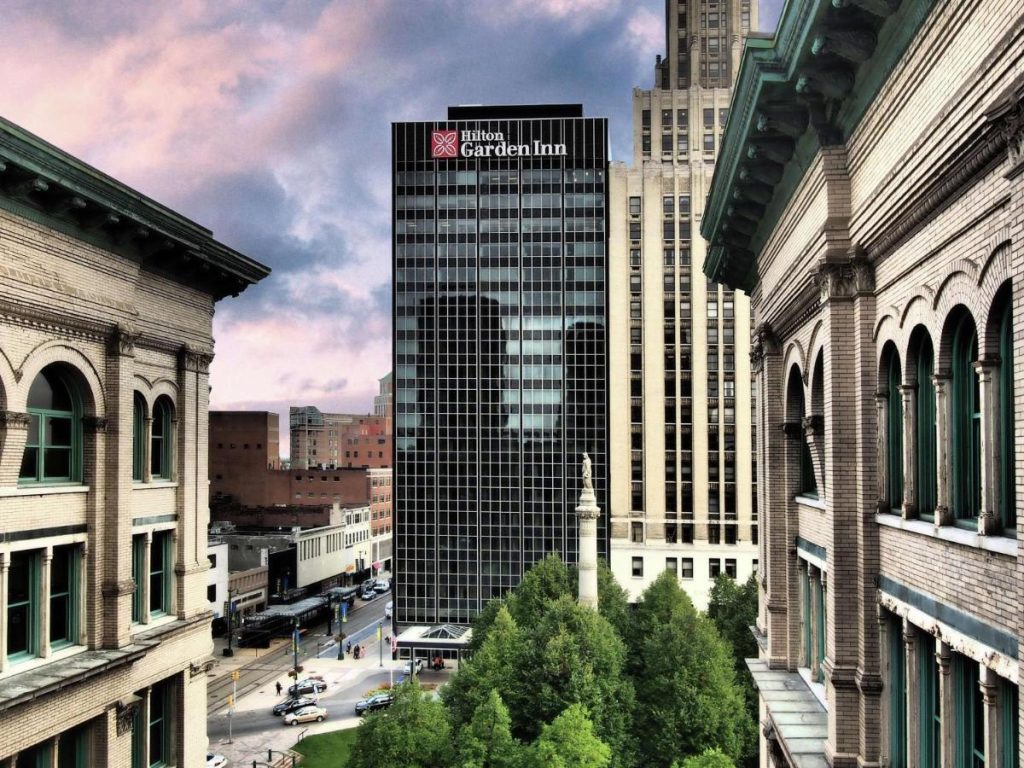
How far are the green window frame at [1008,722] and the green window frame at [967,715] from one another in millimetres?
603

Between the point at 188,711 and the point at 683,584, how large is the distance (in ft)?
182

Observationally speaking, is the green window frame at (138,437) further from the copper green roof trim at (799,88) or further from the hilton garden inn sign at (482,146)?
the hilton garden inn sign at (482,146)

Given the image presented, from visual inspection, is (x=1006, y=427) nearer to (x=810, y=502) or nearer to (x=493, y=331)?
(x=810, y=502)

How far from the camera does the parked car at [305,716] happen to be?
5250 centimetres

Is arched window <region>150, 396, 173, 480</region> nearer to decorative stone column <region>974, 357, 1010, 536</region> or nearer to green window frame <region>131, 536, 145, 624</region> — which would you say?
green window frame <region>131, 536, 145, 624</region>

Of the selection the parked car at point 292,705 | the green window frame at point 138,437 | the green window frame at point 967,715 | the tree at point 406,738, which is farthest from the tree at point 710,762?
the parked car at point 292,705

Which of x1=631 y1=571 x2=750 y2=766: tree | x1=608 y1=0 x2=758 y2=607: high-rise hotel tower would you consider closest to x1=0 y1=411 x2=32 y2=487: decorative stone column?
x1=631 y1=571 x2=750 y2=766: tree

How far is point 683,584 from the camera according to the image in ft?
236

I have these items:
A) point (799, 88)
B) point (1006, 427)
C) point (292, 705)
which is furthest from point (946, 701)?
point (292, 705)

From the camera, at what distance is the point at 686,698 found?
35.8 m

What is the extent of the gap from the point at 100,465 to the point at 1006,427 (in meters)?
16.9

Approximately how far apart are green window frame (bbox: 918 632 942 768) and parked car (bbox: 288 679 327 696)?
52.9 m

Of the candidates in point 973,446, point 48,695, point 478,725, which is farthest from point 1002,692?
point 478,725

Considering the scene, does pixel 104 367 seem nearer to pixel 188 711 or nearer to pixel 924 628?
pixel 188 711
